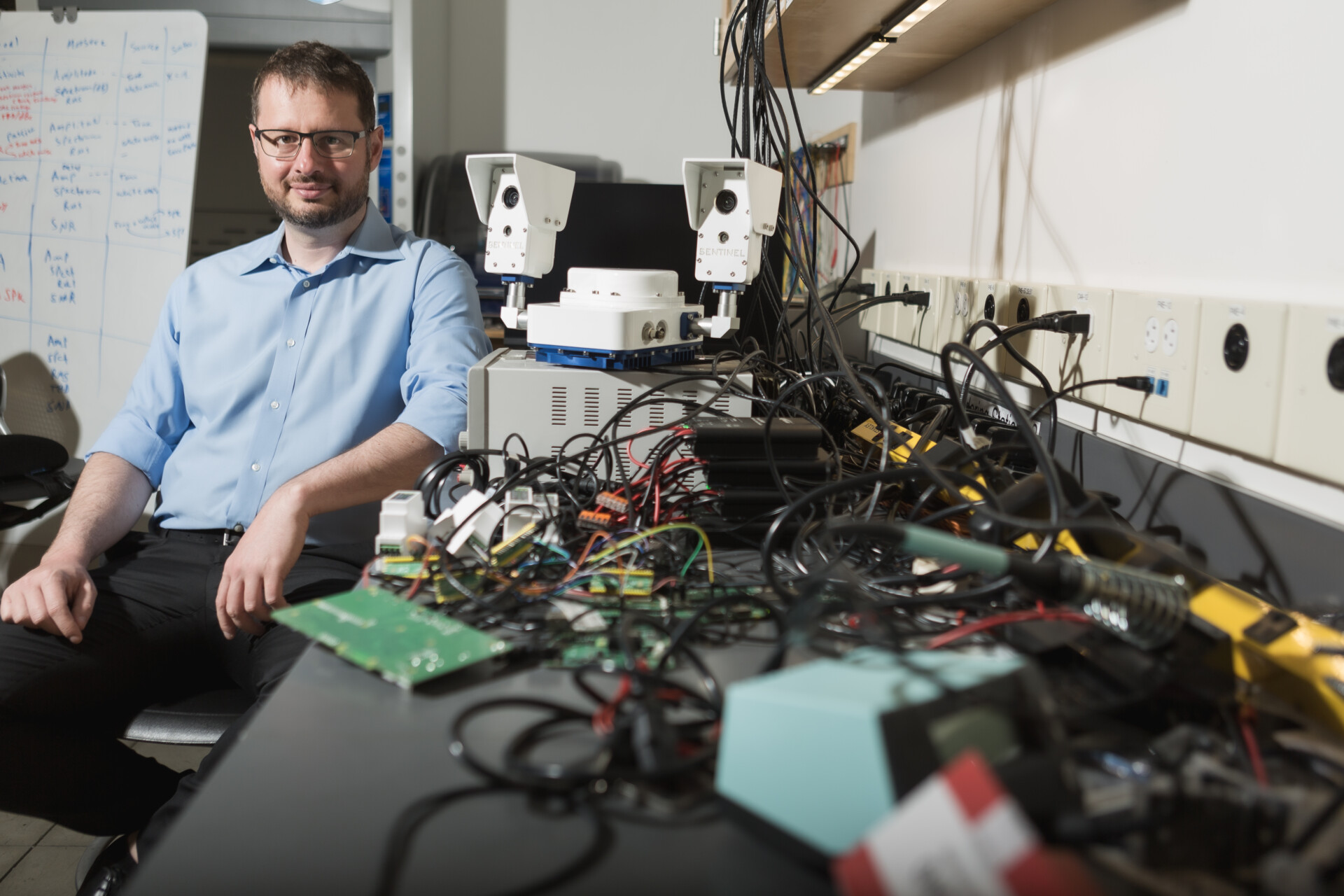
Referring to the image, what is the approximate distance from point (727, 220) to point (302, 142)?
33.0 inches

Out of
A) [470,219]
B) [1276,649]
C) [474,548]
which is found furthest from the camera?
[470,219]

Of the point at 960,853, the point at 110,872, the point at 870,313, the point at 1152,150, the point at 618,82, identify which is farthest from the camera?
the point at 618,82

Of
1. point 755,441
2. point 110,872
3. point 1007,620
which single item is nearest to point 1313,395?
point 1007,620

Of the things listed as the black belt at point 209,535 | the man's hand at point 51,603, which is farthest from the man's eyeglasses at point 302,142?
the man's hand at point 51,603

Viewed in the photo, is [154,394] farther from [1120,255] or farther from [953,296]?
[1120,255]

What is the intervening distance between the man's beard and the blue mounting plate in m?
0.65

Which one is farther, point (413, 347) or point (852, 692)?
point (413, 347)

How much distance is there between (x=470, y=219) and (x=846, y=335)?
4.92 feet

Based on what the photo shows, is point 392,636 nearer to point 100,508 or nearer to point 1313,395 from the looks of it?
point 1313,395

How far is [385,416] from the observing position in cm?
147

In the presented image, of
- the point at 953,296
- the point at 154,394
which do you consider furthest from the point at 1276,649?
the point at 154,394

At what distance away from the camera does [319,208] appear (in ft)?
5.00

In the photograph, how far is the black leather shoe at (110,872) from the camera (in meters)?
1.09

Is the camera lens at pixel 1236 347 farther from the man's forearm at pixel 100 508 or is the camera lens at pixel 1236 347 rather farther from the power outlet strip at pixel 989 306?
the man's forearm at pixel 100 508
